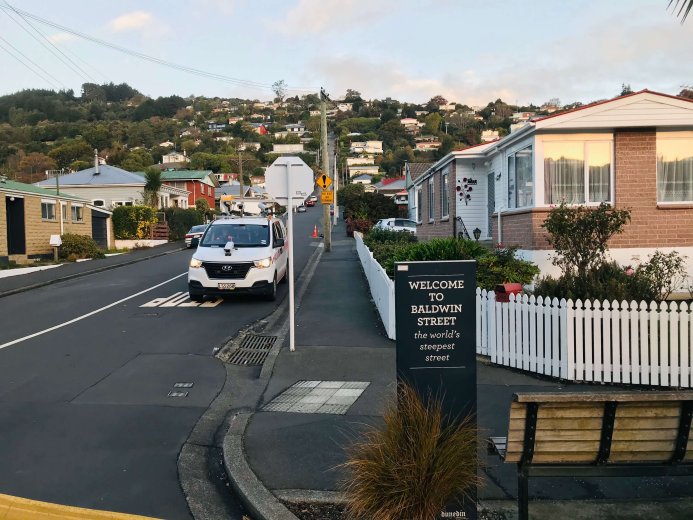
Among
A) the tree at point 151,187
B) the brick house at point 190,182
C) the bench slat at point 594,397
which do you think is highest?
the brick house at point 190,182

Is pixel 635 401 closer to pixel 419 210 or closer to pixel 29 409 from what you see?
pixel 29 409

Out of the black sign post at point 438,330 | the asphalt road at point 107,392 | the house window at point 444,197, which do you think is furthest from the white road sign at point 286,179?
the house window at point 444,197

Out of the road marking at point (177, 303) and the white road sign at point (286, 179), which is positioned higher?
the white road sign at point (286, 179)

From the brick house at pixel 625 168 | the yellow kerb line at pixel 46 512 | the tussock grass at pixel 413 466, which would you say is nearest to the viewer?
the tussock grass at pixel 413 466

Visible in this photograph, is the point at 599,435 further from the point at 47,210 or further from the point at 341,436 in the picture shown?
the point at 47,210

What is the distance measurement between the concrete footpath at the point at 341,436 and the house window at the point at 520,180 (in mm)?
7234

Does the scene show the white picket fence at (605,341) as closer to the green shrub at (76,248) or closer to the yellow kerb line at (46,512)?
the yellow kerb line at (46,512)

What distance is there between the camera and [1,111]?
101 meters

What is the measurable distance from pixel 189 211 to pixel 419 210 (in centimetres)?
2009

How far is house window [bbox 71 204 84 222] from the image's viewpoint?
34.8 metres

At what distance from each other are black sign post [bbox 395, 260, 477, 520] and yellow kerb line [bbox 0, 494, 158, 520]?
220 centimetres

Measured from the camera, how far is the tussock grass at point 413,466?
165 inches

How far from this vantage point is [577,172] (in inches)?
620

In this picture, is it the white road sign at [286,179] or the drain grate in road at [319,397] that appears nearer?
the drain grate in road at [319,397]
